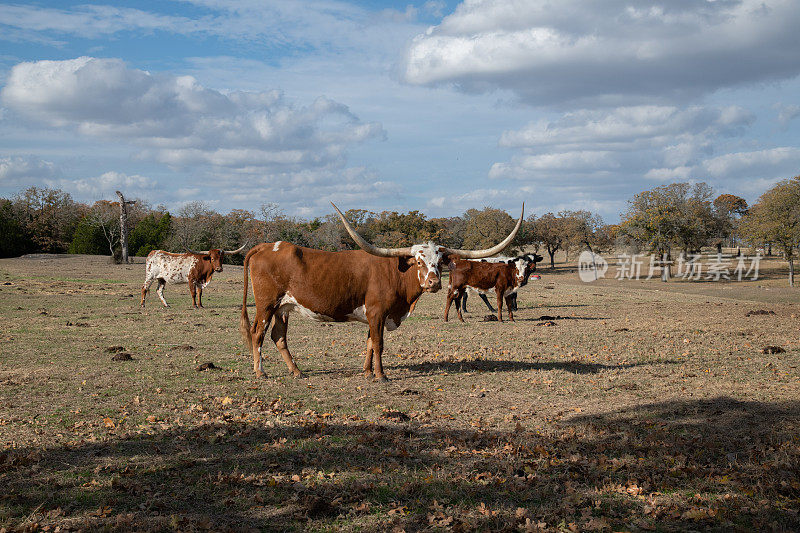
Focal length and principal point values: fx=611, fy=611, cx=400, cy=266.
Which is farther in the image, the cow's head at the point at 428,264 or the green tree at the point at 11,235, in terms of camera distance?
the green tree at the point at 11,235

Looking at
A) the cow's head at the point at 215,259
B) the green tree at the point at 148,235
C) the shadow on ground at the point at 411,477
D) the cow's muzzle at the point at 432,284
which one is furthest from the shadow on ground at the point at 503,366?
the green tree at the point at 148,235

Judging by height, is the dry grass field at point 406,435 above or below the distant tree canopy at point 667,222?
below

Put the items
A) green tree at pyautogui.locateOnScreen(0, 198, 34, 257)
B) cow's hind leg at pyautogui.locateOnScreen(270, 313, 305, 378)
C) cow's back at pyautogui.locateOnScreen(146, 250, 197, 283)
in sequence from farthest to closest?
green tree at pyautogui.locateOnScreen(0, 198, 34, 257) < cow's back at pyautogui.locateOnScreen(146, 250, 197, 283) < cow's hind leg at pyautogui.locateOnScreen(270, 313, 305, 378)

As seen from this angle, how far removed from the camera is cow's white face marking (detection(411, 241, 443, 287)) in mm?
10523

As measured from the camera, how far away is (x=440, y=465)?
6.18m

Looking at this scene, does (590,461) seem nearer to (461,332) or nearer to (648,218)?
(461,332)

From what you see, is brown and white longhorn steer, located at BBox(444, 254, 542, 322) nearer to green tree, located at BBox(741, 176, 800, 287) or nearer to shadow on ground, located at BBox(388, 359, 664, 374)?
shadow on ground, located at BBox(388, 359, 664, 374)

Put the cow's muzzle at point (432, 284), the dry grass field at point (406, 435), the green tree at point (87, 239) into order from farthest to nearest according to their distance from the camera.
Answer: the green tree at point (87, 239) → the cow's muzzle at point (432, 284) → the dry grass field at point (406, 435)

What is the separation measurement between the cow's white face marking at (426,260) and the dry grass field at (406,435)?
1.82m

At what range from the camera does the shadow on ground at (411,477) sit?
496 centimetres

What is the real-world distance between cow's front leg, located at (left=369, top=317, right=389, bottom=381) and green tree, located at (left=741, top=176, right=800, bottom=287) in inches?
1885

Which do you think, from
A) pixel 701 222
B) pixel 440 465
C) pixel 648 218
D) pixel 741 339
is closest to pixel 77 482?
pixel 440 465

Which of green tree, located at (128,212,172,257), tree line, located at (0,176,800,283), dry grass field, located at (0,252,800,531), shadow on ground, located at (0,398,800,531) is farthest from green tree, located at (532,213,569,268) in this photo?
shadow on ground, located at (0,398,800,531)

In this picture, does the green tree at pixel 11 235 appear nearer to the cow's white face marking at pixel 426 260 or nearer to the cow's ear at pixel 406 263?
the cow's ear at pixel 406 263
